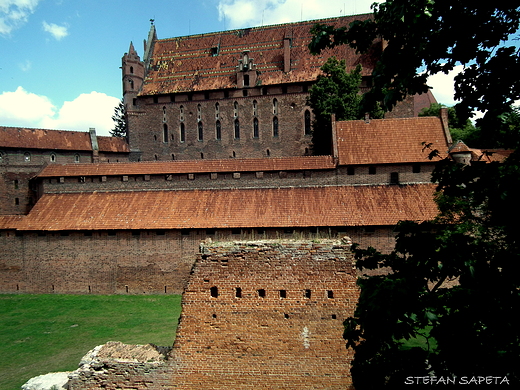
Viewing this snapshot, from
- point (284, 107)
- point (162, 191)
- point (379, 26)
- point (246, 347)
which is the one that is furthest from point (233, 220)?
point (284, 107)

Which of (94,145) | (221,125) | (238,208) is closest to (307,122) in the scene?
(221,125)

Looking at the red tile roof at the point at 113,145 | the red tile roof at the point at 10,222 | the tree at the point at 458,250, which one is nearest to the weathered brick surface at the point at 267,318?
the tree at the point at 458,250

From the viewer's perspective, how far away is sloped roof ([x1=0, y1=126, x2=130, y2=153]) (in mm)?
36144

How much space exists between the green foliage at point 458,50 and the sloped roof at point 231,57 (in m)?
35.0

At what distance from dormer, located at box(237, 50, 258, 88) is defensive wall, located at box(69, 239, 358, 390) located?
33711 mm

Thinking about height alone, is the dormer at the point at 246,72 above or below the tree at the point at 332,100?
above

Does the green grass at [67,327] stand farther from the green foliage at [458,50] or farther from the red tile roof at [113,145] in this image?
the red tile roof at [113,145]

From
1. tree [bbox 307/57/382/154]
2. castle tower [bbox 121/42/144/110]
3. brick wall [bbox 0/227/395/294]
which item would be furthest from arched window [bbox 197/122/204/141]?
brick wall [bbox 0/227/395/294]

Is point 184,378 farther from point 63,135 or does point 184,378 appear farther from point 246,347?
point 63,135

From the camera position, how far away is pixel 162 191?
25.7 m

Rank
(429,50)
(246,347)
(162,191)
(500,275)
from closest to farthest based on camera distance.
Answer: (500,275) < (429,50) < (246,347) < (162,191)

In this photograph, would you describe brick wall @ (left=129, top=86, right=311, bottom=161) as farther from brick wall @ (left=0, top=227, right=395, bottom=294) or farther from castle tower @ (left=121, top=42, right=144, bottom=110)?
brick wall @ (left=0, top=227, right=395, bottom=294)

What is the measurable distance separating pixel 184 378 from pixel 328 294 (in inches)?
148

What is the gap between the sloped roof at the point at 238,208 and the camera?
22188 millimetres
